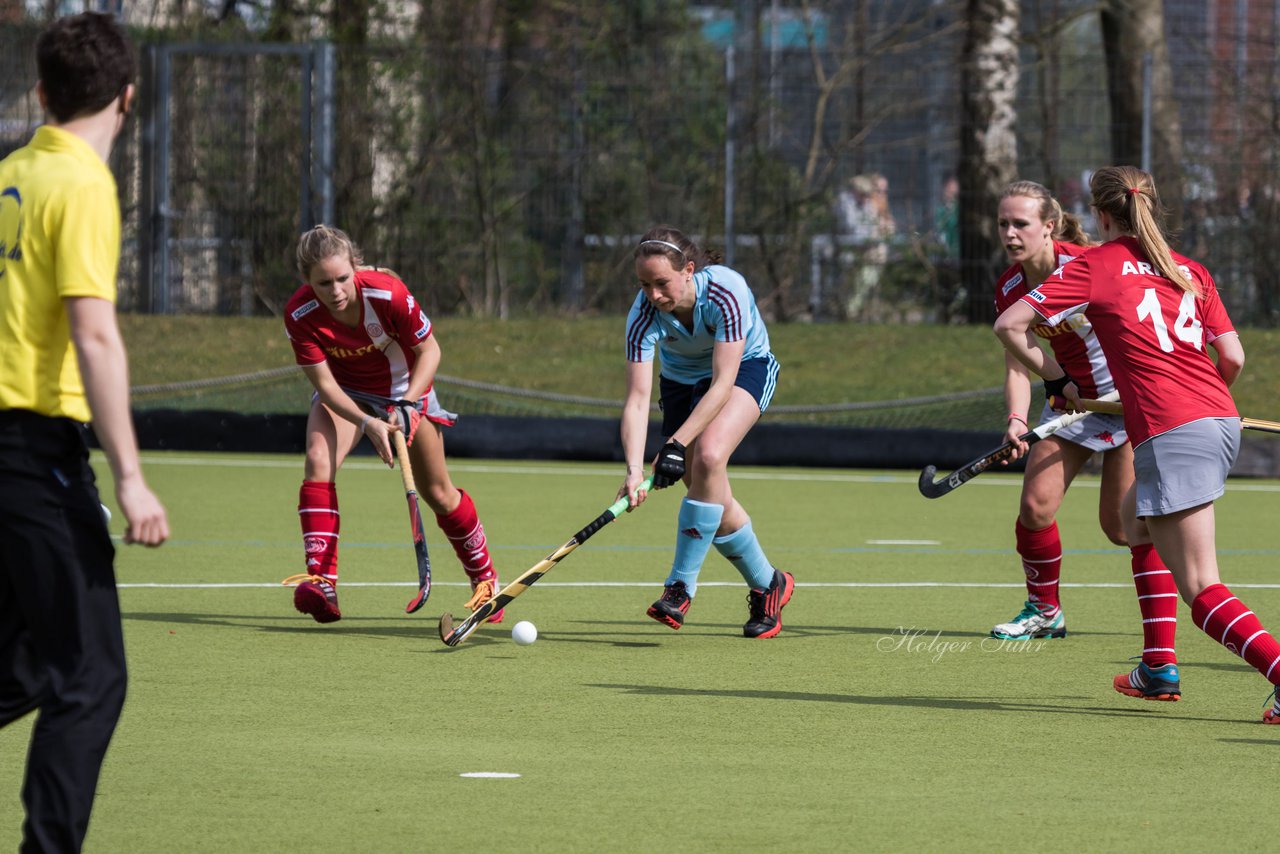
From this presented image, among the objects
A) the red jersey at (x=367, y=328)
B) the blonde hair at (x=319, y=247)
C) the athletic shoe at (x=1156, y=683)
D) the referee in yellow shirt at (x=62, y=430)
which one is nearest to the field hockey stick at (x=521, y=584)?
the red jersey at (x=367, y=328)

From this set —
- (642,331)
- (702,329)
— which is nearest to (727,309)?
(702,329)

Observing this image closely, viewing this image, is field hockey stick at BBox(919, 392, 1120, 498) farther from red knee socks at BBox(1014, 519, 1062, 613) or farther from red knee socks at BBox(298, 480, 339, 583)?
red knee socks at BBox(298, 480, 339, 583)

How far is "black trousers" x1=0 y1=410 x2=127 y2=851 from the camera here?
10.0ft

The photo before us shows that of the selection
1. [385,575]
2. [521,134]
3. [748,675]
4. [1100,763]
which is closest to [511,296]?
[521,134]

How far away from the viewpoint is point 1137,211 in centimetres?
479

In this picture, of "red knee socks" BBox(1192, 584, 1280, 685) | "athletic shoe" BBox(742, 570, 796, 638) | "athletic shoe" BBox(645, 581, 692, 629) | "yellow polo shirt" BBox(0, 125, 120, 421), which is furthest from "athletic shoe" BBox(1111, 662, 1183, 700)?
"yellow polo shirt" BBox(0, 125, 120, 421)

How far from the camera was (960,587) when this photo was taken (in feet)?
24.3

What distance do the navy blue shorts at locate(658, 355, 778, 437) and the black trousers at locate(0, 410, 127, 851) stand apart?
3.28 m

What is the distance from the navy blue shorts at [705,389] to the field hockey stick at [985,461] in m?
0.67

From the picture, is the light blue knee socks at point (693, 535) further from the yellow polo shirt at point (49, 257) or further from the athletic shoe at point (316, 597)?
the yellow polo shirt at point (49, 257)

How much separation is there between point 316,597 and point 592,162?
10.6m

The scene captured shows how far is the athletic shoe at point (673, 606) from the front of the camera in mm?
6113

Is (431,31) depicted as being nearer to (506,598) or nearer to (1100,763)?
(506,598)

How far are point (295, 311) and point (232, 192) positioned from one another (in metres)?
11.0
